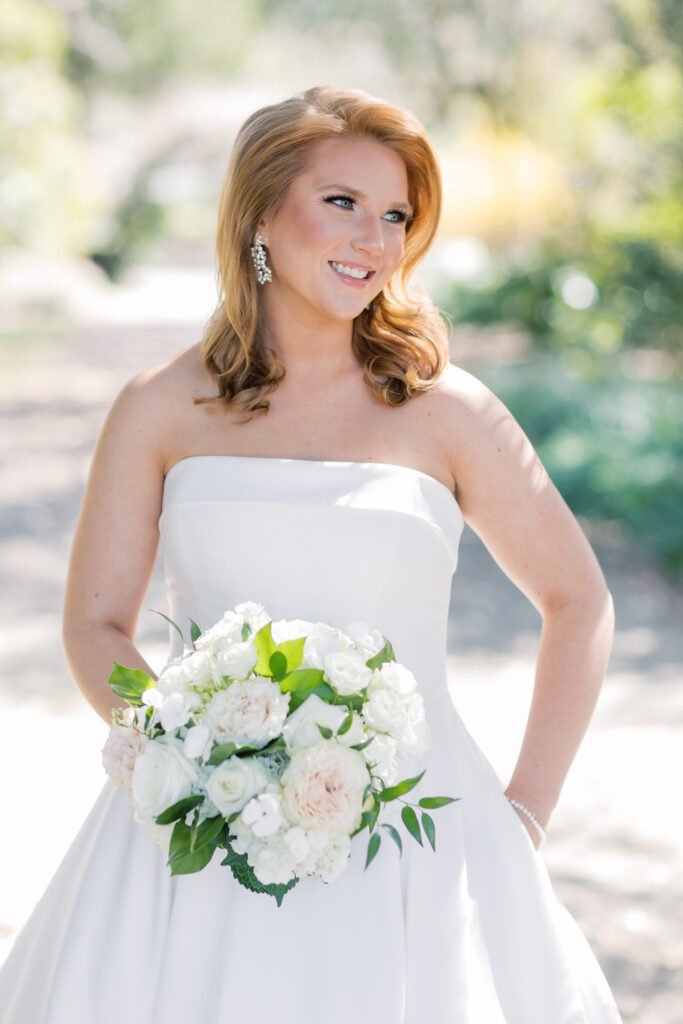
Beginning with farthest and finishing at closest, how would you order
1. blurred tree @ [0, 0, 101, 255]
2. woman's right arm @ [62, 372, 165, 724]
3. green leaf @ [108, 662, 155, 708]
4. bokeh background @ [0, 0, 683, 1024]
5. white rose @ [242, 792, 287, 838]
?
blurred tree @ [0, 0, 101, 255]
bokeh background @ [0, 0, 683, 1024]
woman's right arm @ [62, 372, 165, 724]
green leaf @ [108, 662, 155, 708]
white rose @ [242, 792, 287, 838]

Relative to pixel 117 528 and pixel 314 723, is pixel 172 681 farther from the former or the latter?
pixel 117 528

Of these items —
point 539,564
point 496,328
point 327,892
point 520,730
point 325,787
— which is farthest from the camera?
point 496,328

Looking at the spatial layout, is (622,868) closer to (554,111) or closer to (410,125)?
(410,125)

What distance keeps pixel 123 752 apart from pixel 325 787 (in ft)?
1.17

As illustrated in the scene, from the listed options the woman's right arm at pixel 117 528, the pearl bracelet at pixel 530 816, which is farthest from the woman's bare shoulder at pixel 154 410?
the pearl bracelet at pixel 530 816

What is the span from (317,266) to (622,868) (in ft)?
10.7

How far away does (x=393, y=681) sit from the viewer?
1876 mm

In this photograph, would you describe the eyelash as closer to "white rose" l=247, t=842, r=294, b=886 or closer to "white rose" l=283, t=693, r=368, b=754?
"white rose" l=283, t=693, r=368, b=754

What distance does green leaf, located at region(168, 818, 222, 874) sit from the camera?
1.82 metres

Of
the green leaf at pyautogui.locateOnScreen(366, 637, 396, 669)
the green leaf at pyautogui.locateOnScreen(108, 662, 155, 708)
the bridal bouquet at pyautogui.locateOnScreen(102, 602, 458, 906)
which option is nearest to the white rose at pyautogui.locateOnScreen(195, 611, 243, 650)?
the bridal bouquet at pyautogui.locateOnScreen(102, 602, 458, 906)

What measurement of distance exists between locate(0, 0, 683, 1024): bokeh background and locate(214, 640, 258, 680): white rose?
1342 millimetres

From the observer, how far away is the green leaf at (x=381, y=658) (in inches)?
75.5

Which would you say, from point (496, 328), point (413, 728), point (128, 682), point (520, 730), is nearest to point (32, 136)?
point (496, 328)

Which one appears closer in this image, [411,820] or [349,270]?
[411,820]
